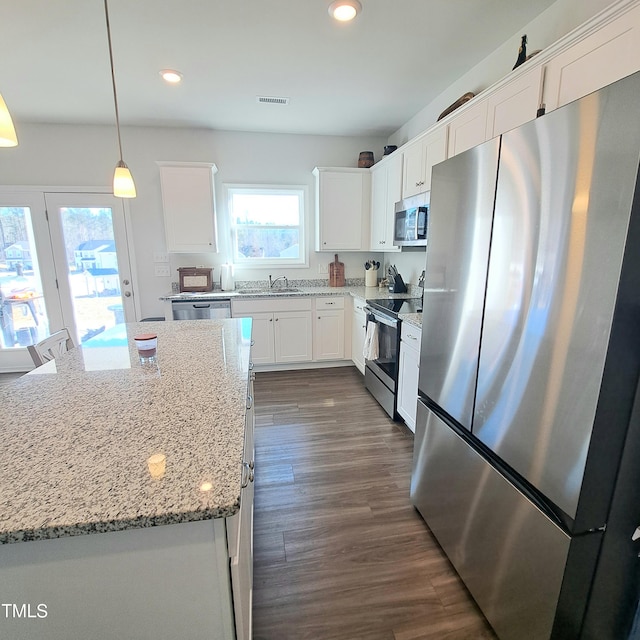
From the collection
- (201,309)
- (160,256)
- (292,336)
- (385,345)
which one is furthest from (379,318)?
(160,256)

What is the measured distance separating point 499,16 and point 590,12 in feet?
1.59

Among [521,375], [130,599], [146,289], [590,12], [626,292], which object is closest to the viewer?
[130,599]

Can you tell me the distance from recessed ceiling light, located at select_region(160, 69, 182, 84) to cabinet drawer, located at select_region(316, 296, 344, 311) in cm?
228

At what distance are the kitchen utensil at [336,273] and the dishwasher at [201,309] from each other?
135 cm

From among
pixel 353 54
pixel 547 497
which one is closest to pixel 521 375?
pixel 547 497

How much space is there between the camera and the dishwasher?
141 inches

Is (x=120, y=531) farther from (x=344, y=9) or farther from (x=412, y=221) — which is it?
(x=412, y=221)

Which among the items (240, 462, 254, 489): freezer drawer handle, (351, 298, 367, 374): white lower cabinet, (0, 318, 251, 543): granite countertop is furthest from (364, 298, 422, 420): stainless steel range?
(240, 462, 254, 489): freezer drawer handle

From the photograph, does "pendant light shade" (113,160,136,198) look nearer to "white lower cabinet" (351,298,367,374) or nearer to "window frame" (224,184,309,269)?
"window frame" (224,184,309,269)

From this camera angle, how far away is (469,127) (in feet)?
6.95

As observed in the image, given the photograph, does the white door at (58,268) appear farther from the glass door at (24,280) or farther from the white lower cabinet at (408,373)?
the white lower cabinet at (408,373)

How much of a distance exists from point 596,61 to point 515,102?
1.43 feet

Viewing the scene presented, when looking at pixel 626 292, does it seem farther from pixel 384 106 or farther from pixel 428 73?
pixel 384 106

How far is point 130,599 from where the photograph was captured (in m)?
0.70
